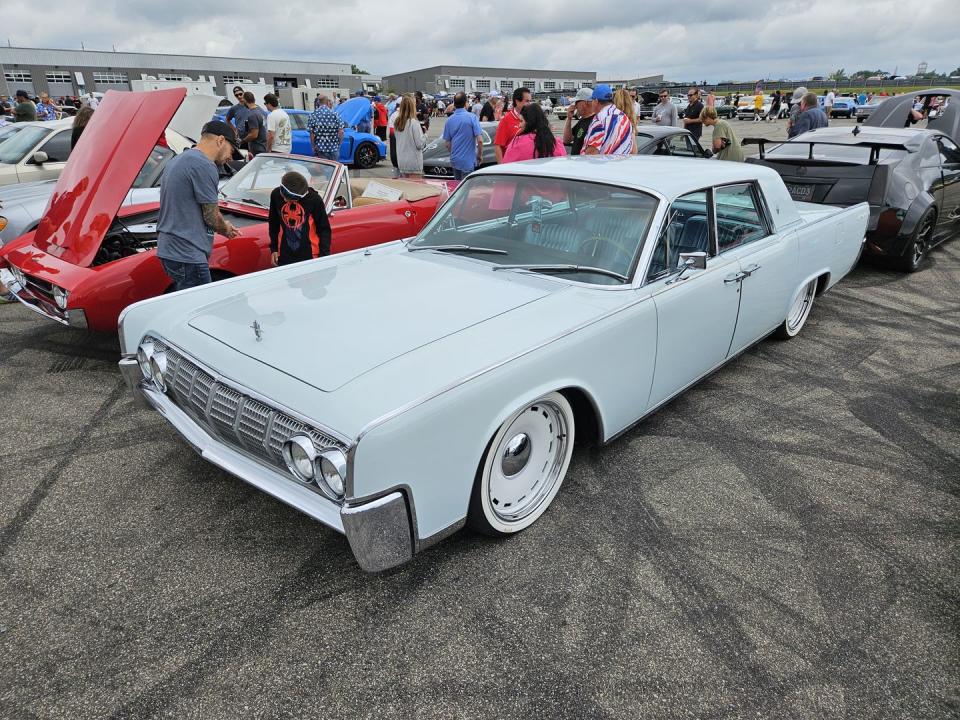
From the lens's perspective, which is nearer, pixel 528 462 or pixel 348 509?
pixel 348 509

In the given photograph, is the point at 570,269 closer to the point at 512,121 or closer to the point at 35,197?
the point at 512,121

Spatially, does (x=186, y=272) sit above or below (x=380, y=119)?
below

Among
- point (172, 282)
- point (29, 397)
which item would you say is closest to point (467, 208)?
point (172, 282)

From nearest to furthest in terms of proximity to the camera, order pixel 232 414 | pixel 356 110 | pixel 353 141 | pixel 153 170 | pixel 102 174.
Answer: pixel 232 414, pixel 102 174, pixel 153 170, pixel 353 141, pixel 356 110

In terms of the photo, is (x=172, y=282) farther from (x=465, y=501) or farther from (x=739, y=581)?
(x=739, y=581)

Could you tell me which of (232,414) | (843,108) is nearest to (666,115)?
(232,414)

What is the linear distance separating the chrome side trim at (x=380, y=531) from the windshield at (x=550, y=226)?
1.58 m

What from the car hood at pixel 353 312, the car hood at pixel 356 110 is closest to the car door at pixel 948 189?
the car hood at pixel 353 312

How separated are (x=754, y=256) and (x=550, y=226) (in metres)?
1.41

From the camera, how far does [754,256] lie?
401 cm

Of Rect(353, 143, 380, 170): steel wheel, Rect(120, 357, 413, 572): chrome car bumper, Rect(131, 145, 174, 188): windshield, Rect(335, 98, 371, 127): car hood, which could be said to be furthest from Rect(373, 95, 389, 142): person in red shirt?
Rect(120, 357, 413, 572): chrome car bumper

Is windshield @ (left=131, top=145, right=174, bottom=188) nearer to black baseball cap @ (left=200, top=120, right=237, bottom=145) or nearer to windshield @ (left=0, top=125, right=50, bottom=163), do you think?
windshield @ (left=0, top=125, right=50, bottom=163)

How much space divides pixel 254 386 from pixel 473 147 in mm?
6873

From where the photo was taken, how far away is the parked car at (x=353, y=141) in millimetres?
14523
